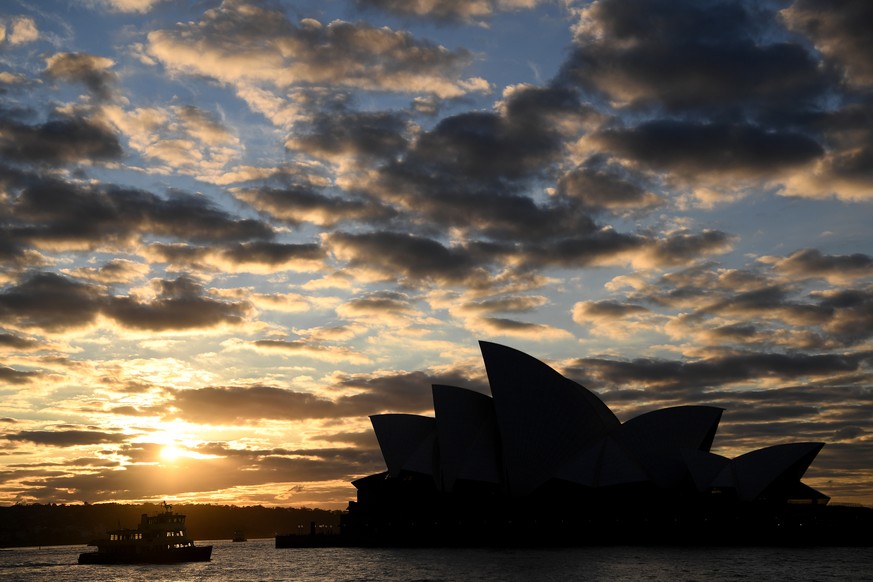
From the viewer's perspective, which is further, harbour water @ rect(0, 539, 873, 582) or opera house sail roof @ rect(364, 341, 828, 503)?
opera house sail roof @ rect(364, 341, 828, 503)

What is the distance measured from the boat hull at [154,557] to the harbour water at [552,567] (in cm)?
139

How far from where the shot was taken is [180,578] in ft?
296

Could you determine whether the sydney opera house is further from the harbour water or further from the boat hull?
the boat hull

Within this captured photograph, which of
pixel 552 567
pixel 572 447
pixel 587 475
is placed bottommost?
pixel 552 567

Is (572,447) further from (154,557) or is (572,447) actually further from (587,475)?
(154,557)

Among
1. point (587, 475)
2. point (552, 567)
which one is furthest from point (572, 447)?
point (552, 567)

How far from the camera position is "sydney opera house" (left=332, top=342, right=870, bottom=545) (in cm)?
11169

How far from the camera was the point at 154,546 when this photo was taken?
110875mm

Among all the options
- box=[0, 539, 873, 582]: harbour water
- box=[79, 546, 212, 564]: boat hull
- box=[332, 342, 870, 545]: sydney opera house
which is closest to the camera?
box=[0, 539, 873, 582]: harbour water

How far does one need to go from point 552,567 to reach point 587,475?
34.6 metres

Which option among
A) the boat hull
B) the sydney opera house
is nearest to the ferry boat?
the boat hull

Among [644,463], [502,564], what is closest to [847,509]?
[644,463]

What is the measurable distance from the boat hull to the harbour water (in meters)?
1.39

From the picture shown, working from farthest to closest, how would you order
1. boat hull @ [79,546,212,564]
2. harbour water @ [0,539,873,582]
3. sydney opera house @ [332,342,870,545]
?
sydney opera house @ [332,342,870,545] < boat hull @ [79,546,212,564] < harbour water @ [0,539,873,582]
